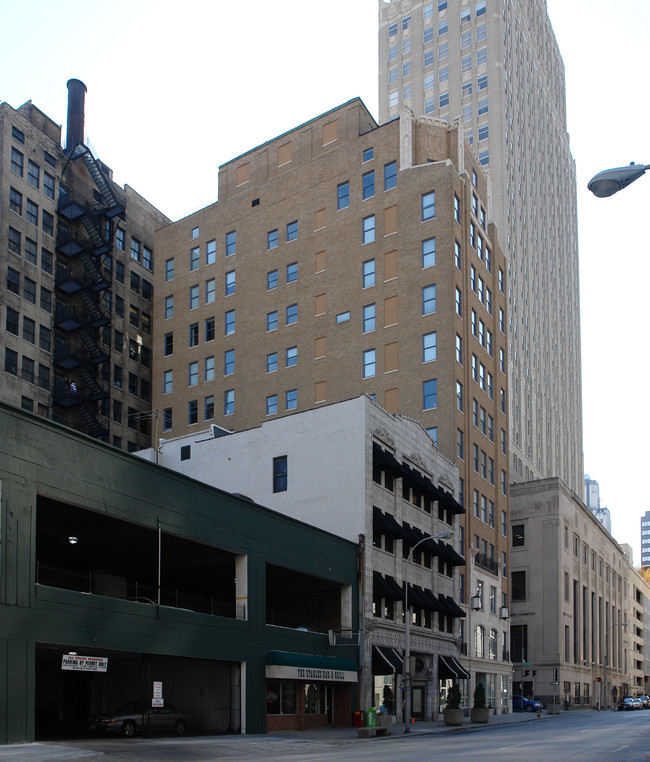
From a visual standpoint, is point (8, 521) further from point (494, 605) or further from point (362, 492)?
point (494, 605)

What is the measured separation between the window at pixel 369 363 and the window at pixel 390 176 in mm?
13143

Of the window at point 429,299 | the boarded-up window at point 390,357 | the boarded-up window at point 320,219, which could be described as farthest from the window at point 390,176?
the boarded-up window at point 390,357

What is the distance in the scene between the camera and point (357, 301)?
70.2 m

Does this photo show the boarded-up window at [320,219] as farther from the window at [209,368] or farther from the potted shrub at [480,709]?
the potted shrub at [480,709]

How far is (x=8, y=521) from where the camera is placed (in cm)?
2656

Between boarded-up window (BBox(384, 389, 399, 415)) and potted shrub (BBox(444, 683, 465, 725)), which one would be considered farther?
boarded-up window (BBox(384, 389, 399, 415))

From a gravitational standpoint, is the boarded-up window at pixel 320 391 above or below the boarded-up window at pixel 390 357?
below

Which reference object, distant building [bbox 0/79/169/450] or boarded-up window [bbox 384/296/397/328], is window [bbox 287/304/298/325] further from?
distant building [bbox 0/79/169/450]

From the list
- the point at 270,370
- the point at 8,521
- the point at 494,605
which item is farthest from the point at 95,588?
the point at 494,605

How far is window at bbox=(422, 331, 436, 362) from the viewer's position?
65.4 metres

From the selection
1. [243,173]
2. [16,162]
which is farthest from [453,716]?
[16,162]

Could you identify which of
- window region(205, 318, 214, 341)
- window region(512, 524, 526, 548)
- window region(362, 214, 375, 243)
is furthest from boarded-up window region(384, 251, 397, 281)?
window region(512, 524, 526, 548)

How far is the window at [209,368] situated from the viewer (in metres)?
78.2

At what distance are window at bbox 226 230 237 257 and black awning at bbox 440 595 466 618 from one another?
35.5 metres
